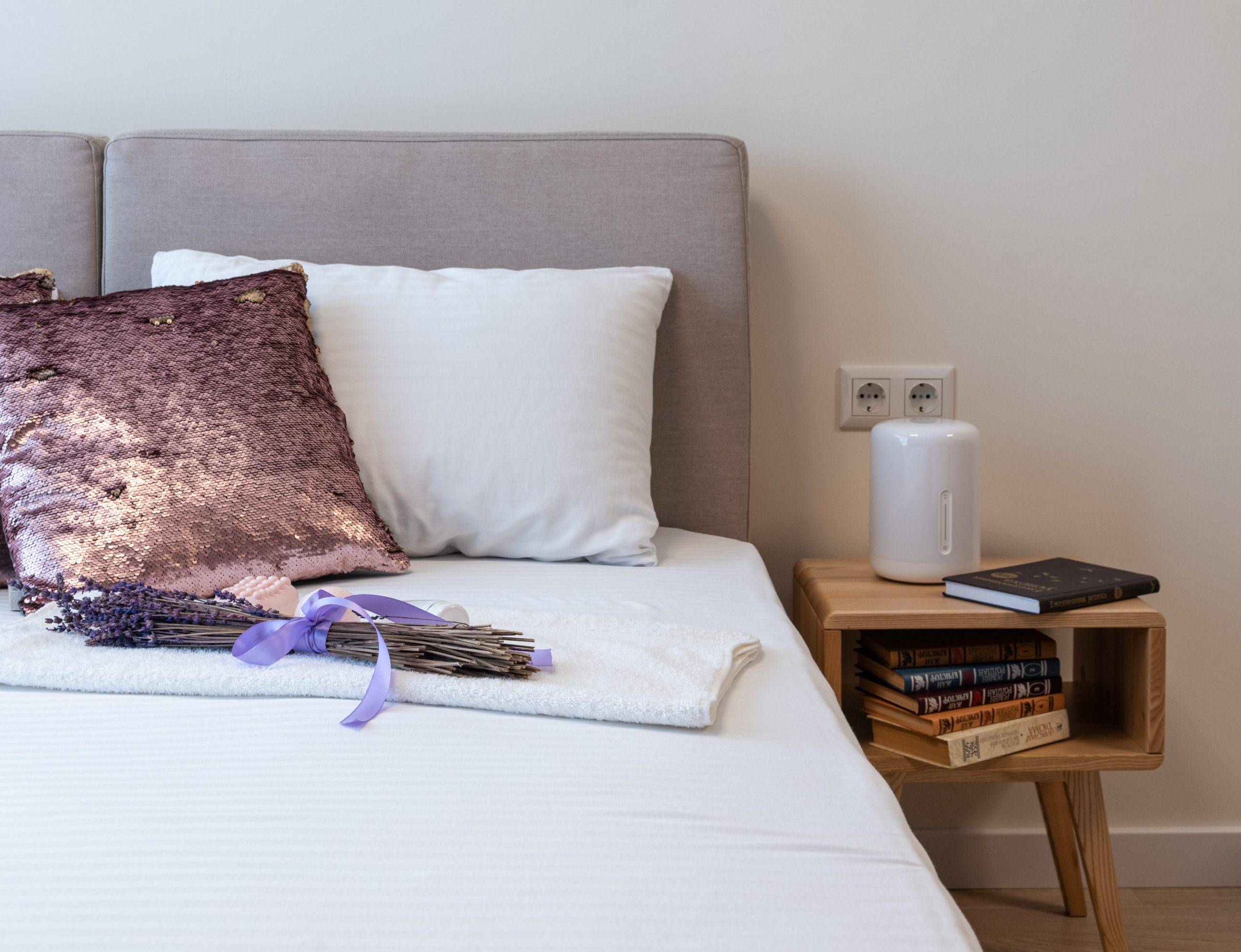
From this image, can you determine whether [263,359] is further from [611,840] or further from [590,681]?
[611,840]

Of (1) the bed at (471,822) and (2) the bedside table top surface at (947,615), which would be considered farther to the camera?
(2) the bedside table top surface at (947,615)

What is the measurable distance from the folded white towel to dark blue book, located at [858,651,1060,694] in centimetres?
48

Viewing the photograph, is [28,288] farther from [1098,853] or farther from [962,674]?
[1098,853]

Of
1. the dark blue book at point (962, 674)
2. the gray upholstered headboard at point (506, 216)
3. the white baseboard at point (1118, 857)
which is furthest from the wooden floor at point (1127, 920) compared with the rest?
Answer: the gray upholstered headboard at point (506, 216)

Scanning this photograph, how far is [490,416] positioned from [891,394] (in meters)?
0.67

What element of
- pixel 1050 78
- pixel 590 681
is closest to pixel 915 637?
pixel 590 681

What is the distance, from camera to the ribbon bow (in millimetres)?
654

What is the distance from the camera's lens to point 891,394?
1.43m

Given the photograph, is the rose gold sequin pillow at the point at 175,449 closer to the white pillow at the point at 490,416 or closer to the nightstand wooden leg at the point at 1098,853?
the white pillow at the point at 490,416

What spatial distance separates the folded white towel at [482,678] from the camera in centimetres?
60

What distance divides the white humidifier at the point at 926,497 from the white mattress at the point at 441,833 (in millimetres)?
603

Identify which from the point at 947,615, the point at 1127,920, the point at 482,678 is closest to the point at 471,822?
the point at 482,678

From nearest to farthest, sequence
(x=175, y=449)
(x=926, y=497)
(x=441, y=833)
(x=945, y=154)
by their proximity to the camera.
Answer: (x=441, y=833) → (x=175, y=449) → (x=926, y=497) → (x=945, y=154)

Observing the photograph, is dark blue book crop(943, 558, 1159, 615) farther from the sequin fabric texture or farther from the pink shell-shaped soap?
the sequin fabric texture
